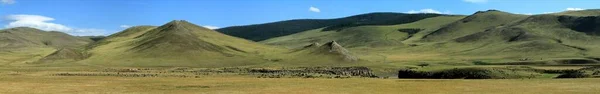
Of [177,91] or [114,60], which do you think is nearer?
→ [177,91]

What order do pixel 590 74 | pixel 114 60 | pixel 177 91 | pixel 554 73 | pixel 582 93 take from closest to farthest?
1. pixel 582 93
2. pixel 177 91
3. pixel 590 74
4. pixel 554 73
5. pixel 114 60

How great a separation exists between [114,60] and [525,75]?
13596 centimetres

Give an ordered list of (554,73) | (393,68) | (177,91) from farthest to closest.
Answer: (393,68) → (554,73) → (177,91)

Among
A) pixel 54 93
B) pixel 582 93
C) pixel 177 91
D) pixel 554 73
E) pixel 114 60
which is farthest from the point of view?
pixel 114 60

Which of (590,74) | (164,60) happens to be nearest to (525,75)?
(590,74)

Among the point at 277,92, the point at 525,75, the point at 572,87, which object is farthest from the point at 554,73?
the point at 277,92

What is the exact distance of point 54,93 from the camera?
2159 inches

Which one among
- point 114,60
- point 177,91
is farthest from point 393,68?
point 177,91

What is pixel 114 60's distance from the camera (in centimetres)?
19675

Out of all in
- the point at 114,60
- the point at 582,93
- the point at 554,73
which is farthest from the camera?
the point at 114,60

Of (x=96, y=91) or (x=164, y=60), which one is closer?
(x=96, y=91)

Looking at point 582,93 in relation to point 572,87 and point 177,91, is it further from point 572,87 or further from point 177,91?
point 177,91

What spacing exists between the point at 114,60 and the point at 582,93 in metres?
163

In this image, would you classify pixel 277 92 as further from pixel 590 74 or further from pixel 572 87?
pixel 590 74
